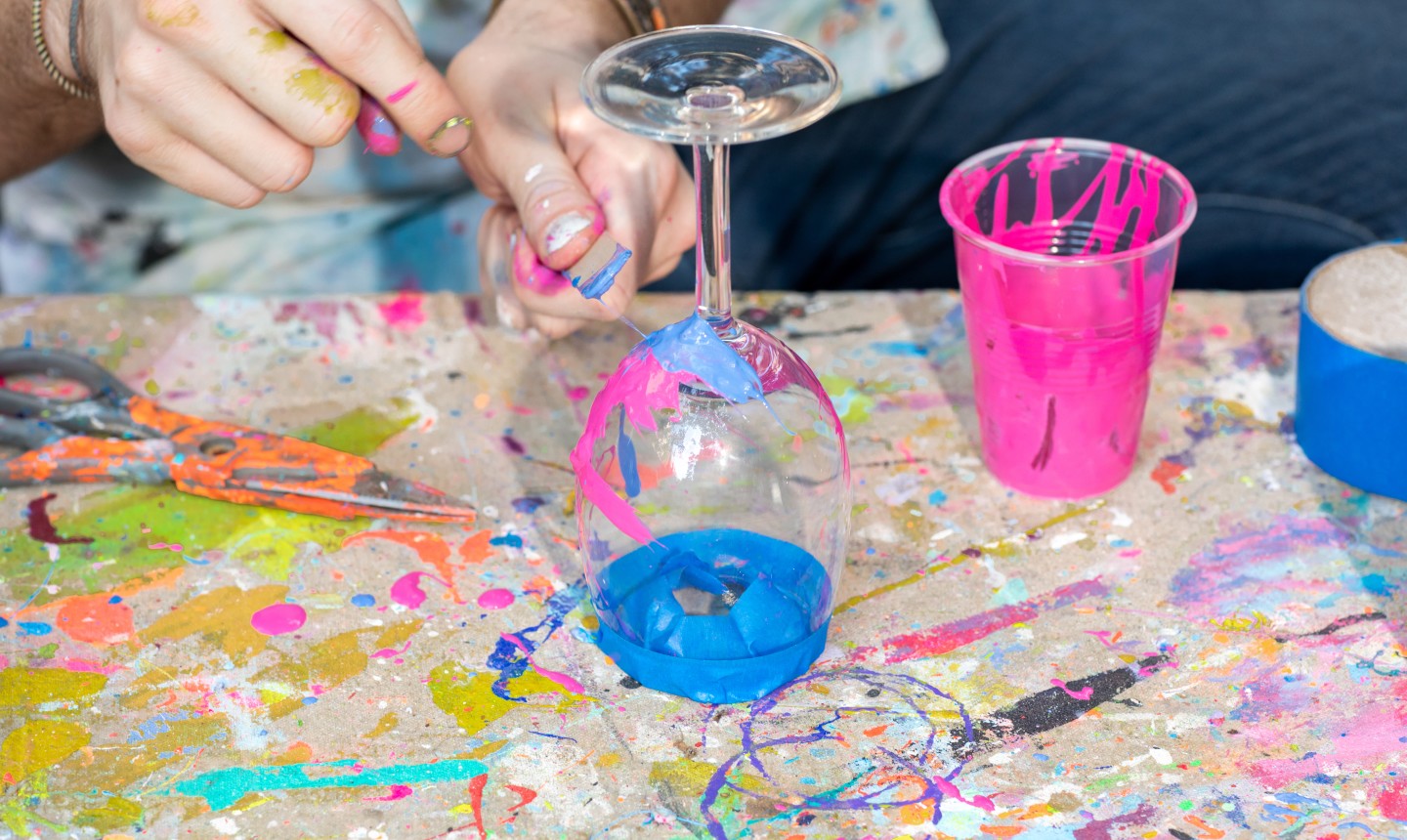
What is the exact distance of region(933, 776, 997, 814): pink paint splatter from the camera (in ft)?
2.53

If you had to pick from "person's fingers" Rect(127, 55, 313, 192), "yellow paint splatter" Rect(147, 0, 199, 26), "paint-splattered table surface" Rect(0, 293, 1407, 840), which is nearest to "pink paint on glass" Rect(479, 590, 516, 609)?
"paint-splattered table surface" Rect(0, 293, 1407, 840)

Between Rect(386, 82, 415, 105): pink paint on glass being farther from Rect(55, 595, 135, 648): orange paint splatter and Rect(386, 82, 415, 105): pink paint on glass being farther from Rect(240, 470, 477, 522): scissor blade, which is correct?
Rect(55, 595, 135, 648): orange paint splatter

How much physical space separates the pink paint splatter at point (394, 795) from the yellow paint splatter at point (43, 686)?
0.71ft

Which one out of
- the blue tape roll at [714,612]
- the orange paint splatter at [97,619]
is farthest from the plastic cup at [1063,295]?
the orange paint splatter at [97,619]

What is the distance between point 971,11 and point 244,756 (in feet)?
3.94

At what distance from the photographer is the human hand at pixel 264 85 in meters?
0.85

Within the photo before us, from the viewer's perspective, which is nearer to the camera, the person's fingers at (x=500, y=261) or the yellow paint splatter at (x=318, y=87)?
the yellow paint splatter at (x=318, y=87)

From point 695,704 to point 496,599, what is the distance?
0.17 meters

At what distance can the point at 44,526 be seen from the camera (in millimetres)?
995

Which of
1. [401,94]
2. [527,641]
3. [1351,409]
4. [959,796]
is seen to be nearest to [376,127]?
[401,94]

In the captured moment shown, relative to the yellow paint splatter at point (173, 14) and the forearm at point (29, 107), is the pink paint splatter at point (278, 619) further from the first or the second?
the forearm at point (29, 107)

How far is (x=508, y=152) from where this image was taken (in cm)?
105

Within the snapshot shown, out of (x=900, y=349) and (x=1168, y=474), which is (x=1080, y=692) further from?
(x=900, y=349)

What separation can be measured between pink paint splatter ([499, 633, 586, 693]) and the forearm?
0.64m
